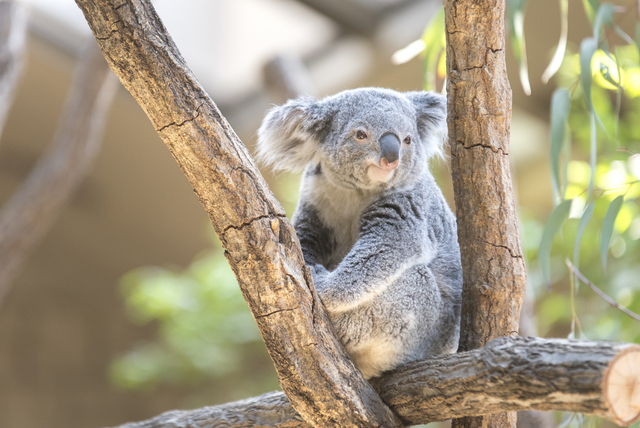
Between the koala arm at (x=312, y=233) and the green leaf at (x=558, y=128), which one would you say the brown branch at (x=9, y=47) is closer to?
the koala arm at (x=312, y=233)

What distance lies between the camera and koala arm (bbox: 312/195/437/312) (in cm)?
198

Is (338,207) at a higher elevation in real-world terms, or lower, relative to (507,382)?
higher

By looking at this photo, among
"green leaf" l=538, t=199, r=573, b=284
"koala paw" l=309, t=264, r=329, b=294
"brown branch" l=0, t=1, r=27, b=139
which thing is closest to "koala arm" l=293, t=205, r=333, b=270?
"koala paw" l=309, t=264, r=329, b=294

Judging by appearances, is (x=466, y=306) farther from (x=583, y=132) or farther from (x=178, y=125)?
(x=583, y=132)

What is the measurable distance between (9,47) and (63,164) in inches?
36.5

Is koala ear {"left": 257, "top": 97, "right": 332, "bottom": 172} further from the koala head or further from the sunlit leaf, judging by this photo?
the sunlit leaf

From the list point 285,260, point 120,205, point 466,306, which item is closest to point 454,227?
point 466,306

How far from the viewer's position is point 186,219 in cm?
973

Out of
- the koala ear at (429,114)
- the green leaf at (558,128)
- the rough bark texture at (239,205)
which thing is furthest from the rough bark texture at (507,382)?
the koala ear at (429,114)

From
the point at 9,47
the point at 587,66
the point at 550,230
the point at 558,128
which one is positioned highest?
the point at 9,47

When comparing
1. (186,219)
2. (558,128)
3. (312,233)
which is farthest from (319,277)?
(186,219)

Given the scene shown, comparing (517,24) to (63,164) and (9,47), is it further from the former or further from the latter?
(63,164)

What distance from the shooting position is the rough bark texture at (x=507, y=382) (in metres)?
1.35

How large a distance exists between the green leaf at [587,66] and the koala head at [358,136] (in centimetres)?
52
